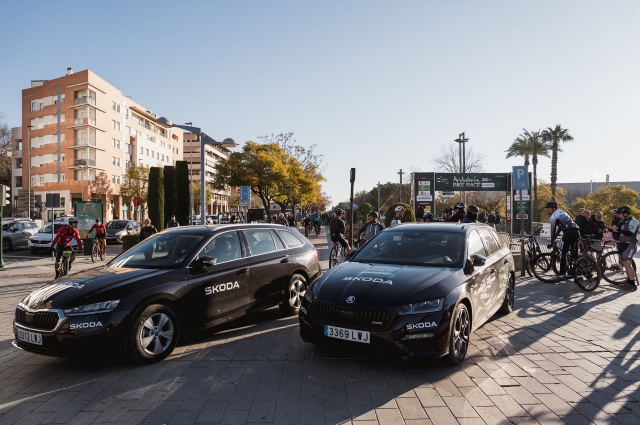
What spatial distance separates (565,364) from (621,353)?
1.03 m

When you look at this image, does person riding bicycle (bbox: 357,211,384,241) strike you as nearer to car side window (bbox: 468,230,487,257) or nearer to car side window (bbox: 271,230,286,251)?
car side window (bbox: 271,230,286,251)

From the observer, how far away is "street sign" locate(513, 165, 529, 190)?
14188mm

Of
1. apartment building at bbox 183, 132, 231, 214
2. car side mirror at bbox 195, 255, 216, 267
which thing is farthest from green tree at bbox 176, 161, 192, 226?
apartment building at bbox 183, 132, 231, 214

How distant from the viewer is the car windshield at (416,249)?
5.75m

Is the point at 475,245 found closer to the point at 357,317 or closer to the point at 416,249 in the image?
the point at 416,249

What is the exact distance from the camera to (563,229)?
412 inches

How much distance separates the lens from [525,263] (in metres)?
12.3

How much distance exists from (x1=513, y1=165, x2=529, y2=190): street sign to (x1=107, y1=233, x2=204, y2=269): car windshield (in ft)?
37.0

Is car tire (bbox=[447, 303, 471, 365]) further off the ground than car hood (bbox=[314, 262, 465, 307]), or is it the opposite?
car hood (bbox=[314, 262, 465, 307])

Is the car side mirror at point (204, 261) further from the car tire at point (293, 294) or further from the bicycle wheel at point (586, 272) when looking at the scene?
the bicycle wheel at point (586, 272)

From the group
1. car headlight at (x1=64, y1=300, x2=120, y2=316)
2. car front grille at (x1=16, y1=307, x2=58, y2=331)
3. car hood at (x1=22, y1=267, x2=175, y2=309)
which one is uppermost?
car hood at (x1=22, y1=267, x2=175, y2=309)

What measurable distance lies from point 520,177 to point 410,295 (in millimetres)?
11107

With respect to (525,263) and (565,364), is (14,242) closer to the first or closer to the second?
(525,263)

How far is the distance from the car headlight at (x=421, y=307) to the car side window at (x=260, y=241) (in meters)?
2.77
